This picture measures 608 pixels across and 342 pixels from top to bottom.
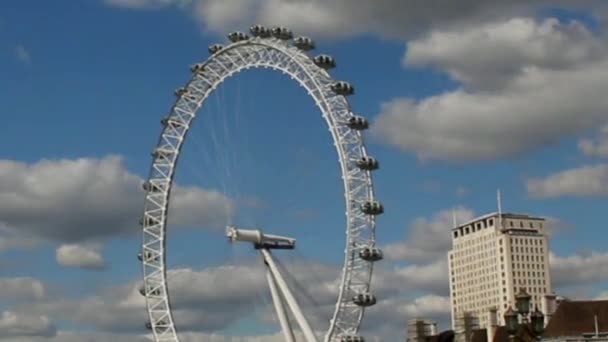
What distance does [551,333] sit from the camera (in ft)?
282

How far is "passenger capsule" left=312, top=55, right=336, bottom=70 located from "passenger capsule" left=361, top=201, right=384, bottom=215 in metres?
8.04

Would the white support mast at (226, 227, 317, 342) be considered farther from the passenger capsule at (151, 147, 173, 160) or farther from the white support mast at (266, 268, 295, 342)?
the passenger capsule at (151, 147, 173, 160)

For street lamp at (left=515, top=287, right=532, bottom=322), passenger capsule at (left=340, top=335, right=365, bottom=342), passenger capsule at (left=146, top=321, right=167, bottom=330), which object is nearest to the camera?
street lamp at (left=515, top=287, right=532, bottom=322)

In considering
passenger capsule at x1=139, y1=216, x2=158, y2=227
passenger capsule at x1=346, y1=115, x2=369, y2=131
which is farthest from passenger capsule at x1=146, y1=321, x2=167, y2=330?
passenger capsule at x1=346, y1=115, x2=369, y2=131

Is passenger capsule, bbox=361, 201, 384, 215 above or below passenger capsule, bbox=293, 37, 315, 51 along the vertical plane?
below

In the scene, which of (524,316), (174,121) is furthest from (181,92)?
(524,316)

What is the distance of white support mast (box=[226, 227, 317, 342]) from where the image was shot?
60.9 m

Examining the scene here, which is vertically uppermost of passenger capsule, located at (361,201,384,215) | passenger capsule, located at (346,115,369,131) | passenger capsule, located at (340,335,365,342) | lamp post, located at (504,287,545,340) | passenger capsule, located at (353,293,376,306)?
passenger capsule, located at (346,115,369,131)

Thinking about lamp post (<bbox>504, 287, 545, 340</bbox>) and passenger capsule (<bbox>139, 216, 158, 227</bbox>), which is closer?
lamp post (<bbox>504, 287, 545, 340</bbox>)

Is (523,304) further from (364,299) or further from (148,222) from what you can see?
(148,222)

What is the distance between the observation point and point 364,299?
188 ft

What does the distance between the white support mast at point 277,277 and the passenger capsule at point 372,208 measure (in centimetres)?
508

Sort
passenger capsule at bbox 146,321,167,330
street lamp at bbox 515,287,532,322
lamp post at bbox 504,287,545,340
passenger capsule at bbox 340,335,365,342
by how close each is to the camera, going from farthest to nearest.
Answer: passenger capsule at bbox 146,321,167,330 → passenger capsule at bbox 340,335,365,342 → street lamp at bbox 515,287,532,322 → lamp post at bbox 504,287,545,340

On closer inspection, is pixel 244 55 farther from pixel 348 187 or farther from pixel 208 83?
pixel 348 187
